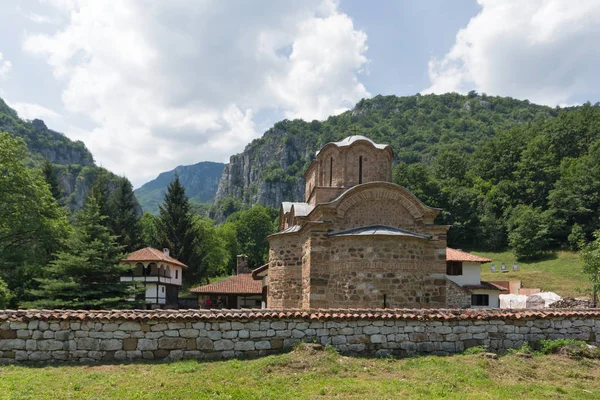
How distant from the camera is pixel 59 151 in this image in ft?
336

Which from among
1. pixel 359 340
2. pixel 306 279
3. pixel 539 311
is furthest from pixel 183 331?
pixel 539 311

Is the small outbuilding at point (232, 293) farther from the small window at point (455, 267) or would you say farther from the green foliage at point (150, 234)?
the small window at point (455, 267)

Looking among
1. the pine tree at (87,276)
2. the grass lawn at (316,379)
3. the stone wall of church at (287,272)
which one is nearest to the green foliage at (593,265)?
the grass lawn at (316,379)

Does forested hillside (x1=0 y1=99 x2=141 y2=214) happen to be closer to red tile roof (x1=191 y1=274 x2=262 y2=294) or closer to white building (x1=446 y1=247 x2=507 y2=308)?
red tile roof (x1=191 y1=274 x2=262 y2=294)

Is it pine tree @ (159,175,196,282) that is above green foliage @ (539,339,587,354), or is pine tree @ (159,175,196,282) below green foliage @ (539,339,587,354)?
above

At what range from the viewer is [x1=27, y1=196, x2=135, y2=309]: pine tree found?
16.3 metres

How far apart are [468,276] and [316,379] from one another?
21.2 meters

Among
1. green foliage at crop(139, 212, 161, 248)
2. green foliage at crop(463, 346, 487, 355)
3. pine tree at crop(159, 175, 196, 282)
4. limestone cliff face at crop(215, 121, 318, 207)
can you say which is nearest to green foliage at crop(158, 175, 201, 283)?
pine tree at crop(159, 175, 196, 282)

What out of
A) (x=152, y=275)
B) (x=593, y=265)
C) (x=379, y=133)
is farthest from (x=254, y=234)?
(x=379, y=133)

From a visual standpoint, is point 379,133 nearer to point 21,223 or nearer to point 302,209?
point 302,209

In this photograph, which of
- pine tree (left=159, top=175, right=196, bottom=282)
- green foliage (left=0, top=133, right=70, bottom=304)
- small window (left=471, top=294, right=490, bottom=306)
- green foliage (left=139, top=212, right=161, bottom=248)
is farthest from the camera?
green foliage (left=139, top=212, right=161, bottom=248)

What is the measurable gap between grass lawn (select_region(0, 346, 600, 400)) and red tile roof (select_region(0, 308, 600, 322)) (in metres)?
0.83

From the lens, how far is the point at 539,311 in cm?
1020

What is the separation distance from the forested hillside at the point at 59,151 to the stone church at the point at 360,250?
6960cm
